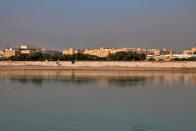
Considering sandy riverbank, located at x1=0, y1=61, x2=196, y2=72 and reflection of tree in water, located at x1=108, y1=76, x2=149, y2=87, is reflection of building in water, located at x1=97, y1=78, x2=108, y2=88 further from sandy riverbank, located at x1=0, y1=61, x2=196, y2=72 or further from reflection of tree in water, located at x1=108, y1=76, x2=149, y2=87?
sandy riverbank, located at x1=0, y1=61, x2=196, y2=72

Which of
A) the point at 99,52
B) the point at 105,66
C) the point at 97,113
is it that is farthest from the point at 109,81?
the point at 99,52

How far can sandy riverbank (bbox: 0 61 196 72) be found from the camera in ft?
126

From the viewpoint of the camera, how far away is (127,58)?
49.5m

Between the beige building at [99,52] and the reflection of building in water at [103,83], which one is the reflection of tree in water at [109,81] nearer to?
the reflection of building in water at [103,83]

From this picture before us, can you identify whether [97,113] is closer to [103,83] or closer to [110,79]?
[103,83]

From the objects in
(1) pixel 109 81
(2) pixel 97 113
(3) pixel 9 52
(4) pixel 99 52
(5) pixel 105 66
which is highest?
(3) pixel 9 52

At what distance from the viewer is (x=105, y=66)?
39719 millimetres

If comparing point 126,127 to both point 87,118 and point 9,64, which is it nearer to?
point 87,118

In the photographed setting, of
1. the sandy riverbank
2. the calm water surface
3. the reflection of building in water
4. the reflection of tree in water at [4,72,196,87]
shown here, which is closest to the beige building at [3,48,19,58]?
the sandy riverbank

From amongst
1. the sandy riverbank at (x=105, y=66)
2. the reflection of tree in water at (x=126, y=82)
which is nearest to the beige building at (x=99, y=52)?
the sandy riverbank at (x=105, y=66)

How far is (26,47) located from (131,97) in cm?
6662

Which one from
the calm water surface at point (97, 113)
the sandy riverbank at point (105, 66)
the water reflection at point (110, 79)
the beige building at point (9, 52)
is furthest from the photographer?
the beige building at point (9, 52)

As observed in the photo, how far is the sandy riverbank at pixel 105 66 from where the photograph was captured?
38.3 metres

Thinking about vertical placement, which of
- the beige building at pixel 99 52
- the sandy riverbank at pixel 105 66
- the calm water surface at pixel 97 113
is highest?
the beige building at pixel 99 52
